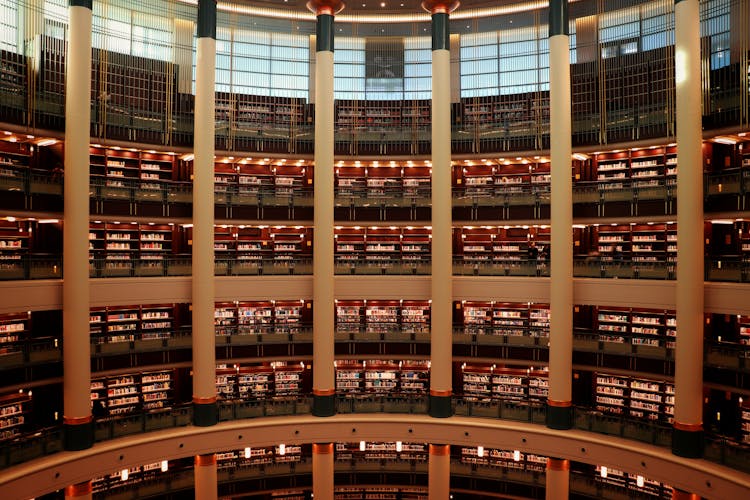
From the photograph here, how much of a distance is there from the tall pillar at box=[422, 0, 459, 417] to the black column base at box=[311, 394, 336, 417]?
115 inches

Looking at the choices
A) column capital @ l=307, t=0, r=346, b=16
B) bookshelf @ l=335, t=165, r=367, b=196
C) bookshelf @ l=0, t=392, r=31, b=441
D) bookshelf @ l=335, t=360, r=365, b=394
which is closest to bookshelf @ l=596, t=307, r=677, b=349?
bookshelf @ l=335, t=360, r=365, b=394

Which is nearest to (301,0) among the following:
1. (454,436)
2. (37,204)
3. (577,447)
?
(37,204)

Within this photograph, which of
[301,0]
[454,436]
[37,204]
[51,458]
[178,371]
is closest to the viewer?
[51,458]

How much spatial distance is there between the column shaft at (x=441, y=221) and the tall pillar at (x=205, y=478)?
6.31 meters

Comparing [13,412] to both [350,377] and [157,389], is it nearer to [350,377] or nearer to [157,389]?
[157,389]

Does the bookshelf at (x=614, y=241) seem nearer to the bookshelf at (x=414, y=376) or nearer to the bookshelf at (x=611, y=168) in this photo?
the bookshelf at (x=611, y=168)

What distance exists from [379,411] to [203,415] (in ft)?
16.3

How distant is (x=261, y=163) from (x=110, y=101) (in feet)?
16.2

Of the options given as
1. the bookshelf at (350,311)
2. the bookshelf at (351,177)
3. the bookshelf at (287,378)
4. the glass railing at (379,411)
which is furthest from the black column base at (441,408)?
the bookshelf at (351,177)

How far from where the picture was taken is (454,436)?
1694 cm

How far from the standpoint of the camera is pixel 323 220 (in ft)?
58.0

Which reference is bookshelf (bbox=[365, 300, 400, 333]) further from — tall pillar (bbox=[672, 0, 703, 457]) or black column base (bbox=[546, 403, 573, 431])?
tall pillar (bbox=[672, 0, 703, 457])

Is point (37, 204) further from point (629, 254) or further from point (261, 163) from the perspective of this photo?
point (629, 254)

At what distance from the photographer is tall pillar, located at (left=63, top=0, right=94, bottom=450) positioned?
48.0 feet
